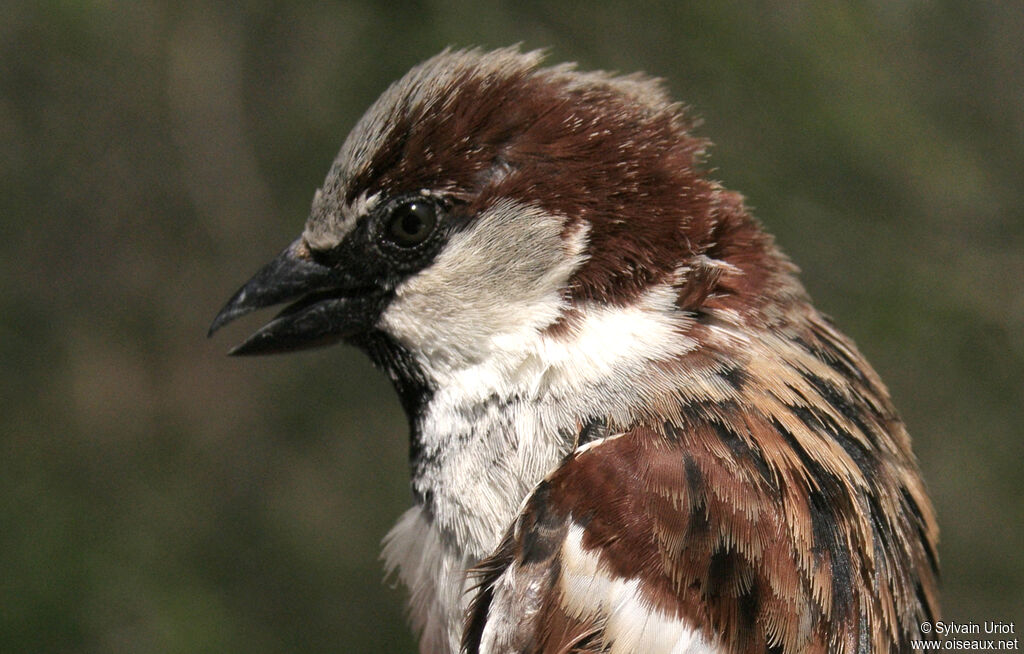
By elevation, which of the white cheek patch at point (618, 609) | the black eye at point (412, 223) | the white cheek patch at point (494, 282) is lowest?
the white cheek patch at point (618, 609)

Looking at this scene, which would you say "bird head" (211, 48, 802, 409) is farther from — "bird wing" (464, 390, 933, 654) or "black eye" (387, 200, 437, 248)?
"bird wing" (464, 390, 933, 654)

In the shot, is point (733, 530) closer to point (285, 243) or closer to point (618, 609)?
point (618, 609)

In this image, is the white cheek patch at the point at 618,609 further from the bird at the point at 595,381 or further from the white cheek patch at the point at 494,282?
the white cheek patch at the point at 494,282

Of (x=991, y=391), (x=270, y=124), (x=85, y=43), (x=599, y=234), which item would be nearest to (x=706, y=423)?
(x=599, y=234)

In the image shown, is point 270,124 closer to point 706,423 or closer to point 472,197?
point 472,197

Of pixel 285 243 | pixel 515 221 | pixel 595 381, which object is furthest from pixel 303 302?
pixel 285 243

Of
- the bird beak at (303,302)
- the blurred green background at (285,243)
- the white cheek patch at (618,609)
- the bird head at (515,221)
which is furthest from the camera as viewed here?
the blurred green background at (285,243)

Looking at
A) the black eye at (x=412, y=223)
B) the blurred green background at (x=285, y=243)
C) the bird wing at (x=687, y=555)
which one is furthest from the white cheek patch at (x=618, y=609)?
the blurred green background at (x=285, y=243)
